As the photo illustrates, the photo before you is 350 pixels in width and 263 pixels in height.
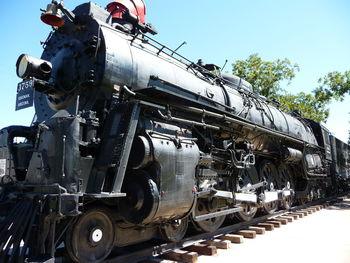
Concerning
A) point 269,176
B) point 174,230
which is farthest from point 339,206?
point 174,230

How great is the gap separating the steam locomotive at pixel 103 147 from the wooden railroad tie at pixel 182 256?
9.6 inches

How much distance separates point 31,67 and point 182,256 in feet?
10.5

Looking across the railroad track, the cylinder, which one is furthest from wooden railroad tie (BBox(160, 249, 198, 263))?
the cylinder

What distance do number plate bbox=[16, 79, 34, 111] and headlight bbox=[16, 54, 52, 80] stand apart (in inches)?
6.3

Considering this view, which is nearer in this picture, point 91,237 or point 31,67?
point 91,237

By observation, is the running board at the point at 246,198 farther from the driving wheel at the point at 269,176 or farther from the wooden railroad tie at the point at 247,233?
the driving wheel at the point at 269,176

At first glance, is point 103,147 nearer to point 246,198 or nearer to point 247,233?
point 246,198

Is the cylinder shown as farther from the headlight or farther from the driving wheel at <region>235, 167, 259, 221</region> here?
the headlight

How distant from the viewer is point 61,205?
2.87m

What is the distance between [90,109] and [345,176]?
58.5ft

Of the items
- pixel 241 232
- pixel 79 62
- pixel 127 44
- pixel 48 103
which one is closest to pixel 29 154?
pixel 48 103

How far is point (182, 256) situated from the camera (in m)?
4.11

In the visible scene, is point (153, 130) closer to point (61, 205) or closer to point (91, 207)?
point (91, 207)

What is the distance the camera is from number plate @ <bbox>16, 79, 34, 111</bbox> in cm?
395
